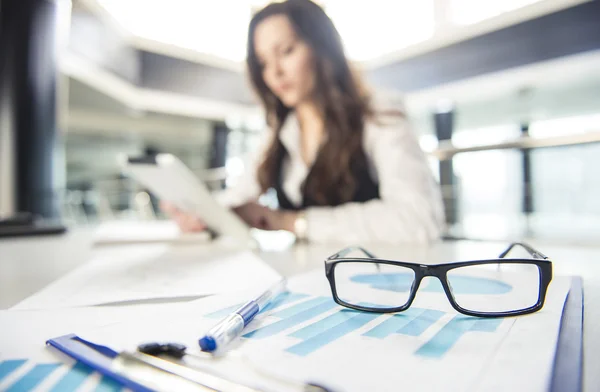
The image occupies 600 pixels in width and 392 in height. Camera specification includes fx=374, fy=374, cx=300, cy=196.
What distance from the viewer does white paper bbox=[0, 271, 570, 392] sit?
16 cm

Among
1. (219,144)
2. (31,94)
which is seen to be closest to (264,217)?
(31,94)

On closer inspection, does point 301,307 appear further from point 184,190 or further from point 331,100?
point 331,100

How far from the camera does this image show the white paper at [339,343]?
16 centimetres

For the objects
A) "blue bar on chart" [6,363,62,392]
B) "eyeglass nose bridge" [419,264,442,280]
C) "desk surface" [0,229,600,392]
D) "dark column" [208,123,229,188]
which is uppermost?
"dark column" [208,123,229,188]

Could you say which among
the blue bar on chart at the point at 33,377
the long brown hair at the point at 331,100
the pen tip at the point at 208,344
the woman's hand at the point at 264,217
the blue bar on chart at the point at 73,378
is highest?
the long brown hair at the point at 331,100

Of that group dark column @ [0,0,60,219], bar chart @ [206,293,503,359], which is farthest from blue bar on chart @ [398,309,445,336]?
dark column @ [0,0,60,219]

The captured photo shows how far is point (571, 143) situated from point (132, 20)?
2183 millimetres

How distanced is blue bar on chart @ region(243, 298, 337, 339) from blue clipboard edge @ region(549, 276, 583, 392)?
131 millimetres

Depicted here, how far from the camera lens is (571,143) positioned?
3.71 feet

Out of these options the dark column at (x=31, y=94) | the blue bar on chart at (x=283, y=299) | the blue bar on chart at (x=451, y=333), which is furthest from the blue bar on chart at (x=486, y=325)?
the dark column at (x=31, y=94)

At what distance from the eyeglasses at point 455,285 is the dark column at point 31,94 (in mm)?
1419

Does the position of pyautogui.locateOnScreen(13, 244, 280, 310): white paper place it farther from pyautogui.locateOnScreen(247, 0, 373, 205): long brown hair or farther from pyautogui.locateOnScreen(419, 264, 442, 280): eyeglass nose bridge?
pyautogui.locateOnScreen(247, 0, 373, 205): long brown hair

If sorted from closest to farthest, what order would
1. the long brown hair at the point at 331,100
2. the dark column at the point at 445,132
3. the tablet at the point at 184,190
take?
the tablet at the point at 184,190
the long brown hair at the point at 331,100
the dark column at the point at 445,132

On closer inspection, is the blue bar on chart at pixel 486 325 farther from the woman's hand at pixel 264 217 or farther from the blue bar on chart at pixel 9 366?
the woman's hand at pixel 264 217
